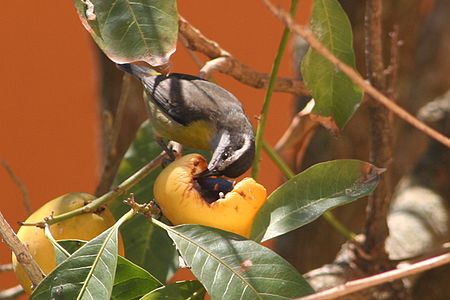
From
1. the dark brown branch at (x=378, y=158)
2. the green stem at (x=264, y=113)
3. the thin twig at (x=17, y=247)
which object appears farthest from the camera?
the dark brown branch at (x=378, y=158)

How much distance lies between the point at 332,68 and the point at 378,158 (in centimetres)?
44

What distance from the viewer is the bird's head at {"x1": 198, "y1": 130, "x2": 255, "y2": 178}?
4.97 feet

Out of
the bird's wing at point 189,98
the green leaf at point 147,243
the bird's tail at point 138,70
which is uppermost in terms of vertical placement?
the bird's tail at point 138,70

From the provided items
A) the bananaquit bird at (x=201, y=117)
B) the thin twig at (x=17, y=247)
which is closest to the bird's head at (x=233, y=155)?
the bananaquit bird at (x=201, y=117)

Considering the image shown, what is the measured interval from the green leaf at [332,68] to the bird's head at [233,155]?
159 millimetres

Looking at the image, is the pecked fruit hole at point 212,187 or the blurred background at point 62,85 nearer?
the pecked fruit hole at point 212,187

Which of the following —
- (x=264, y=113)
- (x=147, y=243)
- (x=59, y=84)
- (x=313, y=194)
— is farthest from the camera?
(x=59, y=84)

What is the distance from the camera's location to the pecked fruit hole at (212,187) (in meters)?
1.24

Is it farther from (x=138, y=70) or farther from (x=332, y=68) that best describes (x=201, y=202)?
→ (x=138, y=70)

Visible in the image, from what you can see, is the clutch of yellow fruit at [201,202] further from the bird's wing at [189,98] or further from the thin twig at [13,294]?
the thin twig at [13,294]

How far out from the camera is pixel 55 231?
4.30 feet

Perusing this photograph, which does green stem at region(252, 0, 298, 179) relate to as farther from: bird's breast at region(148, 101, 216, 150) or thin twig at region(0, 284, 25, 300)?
thin twig at region(0, 284, 25, 300)

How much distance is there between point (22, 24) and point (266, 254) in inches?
118

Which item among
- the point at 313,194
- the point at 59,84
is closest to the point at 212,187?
the point at 313,194
